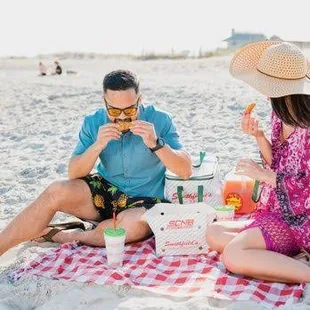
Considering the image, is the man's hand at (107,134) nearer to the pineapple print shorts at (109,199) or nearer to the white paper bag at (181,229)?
the pineapple print shorts at (109,199)

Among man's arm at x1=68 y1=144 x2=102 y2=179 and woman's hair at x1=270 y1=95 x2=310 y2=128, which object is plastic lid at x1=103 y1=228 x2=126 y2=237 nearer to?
man's arm at x1=68 y1=144 x2=102 y2=179

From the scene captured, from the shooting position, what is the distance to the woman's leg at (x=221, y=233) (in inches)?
137

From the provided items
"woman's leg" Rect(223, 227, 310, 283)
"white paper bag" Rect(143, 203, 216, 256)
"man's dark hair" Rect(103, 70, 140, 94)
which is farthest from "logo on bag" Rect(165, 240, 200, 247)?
"man's dark hair" Rect(103, 70, 140, 94)

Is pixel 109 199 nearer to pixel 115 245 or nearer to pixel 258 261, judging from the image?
pixel 115 245

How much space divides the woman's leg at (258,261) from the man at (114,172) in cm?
67

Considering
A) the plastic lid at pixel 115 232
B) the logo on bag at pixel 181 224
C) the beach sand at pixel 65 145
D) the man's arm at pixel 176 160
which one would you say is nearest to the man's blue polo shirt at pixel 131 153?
the man's arm at pixel 176 160

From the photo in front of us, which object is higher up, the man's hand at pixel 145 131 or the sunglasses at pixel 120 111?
the sunglasses at pixel 120 111

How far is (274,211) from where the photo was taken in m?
3.38

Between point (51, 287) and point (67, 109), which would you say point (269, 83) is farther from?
point (67, 109)

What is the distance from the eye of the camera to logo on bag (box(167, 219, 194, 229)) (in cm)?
368

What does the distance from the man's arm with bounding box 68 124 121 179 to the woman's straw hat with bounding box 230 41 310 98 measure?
76 centimetres

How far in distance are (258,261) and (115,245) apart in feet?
2.51

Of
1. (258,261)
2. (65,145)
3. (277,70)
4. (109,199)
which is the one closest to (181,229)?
(109,199)

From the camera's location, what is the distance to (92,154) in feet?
12.1
